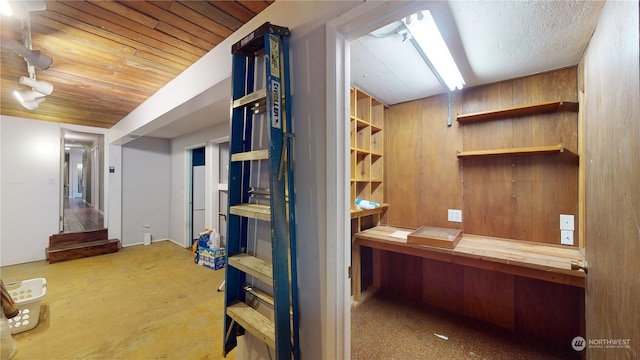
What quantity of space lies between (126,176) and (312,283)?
529 cm

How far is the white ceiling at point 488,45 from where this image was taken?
1222 millimetres

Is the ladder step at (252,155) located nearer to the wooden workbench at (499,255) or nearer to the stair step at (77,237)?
the wooden workbench at (499,255)

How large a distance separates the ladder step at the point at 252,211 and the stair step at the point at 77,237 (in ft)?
15.7

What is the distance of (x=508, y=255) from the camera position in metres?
1.72

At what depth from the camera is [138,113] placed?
3098 millimetres

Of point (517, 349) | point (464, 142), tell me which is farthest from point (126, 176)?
point (517, 349)

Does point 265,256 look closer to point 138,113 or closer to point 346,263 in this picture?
point 346,263

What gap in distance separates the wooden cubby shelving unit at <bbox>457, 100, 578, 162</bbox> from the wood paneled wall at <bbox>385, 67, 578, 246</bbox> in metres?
0.04

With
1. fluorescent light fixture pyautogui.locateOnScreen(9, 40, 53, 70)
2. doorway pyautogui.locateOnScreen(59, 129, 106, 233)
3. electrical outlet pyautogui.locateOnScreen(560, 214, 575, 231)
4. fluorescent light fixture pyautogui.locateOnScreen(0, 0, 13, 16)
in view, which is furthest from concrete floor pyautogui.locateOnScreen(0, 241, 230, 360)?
electrical outlet pyautogui.locateOnScreen(560, 214, 575, 231)

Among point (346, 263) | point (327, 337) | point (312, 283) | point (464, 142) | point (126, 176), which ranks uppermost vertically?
point (464, 142)

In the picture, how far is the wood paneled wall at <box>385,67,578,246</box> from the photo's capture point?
1.88m

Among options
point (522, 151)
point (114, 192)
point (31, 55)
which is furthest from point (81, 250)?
point (522, 151)

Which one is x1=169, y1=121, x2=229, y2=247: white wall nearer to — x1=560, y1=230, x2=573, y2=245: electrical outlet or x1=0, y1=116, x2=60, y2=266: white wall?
x1=0, y1=116, x2=60, y2=266: white wall

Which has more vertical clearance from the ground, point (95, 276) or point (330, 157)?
point (330, 157)
